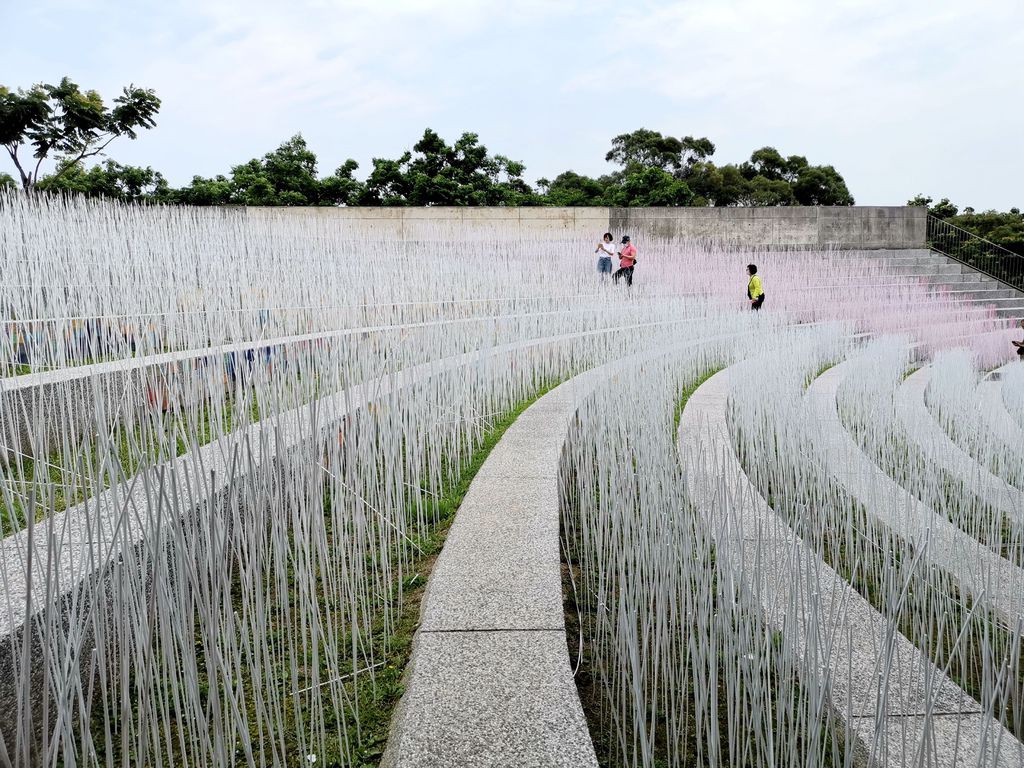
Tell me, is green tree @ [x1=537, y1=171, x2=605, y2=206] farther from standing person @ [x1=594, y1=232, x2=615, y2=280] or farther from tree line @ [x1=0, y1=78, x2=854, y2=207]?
standing person @ [x1=594, y1=232, x2=615, y2=280]

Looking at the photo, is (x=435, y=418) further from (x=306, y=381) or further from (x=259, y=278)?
(x=259, y=278)

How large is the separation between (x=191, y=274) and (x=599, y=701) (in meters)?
5.08

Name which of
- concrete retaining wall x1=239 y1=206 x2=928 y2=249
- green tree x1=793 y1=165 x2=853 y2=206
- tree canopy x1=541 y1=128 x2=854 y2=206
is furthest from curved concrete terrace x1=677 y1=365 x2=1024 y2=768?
green tree x1=793 y1=165 x2=853 y2=206

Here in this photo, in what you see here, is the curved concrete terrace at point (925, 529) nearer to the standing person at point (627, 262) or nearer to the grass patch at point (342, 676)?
the grass patch at point (342, 676)

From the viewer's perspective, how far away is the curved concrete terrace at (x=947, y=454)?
2.69m

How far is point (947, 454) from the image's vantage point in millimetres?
3547

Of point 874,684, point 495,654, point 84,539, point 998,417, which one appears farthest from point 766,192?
point 84,539

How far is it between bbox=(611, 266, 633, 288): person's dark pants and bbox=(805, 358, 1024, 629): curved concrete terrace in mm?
5242

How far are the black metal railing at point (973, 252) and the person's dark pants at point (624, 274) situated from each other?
9.51 m

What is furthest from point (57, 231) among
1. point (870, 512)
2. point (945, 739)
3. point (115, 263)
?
point (945, 739)

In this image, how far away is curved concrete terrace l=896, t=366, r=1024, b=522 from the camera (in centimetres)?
269

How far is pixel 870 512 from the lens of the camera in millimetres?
2461

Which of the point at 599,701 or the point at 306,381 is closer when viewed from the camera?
the point at 599,701

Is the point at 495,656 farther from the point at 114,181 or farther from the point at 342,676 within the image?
the point at 114,181
